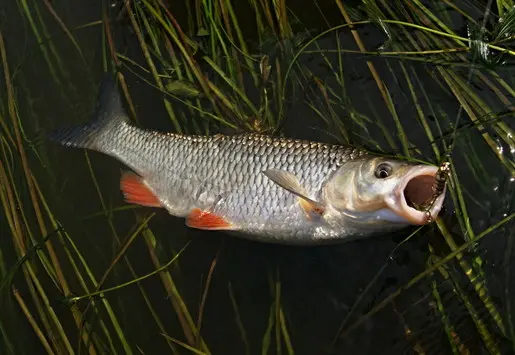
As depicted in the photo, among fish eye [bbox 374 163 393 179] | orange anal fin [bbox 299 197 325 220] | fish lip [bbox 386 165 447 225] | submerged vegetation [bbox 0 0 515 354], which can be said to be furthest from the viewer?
submerged vegetation [bbox 0 0 515 354]

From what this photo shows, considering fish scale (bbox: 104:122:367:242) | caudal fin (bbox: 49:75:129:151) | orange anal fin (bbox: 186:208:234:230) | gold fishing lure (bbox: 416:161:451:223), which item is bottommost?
gold fishing lure (bbox: 416:161:451:223)

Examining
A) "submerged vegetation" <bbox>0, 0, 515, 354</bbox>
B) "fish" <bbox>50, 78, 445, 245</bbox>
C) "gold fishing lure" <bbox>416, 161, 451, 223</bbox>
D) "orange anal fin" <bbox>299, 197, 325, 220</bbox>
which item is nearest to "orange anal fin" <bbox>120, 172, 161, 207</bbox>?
"fish" <bbox>50, 78, 445, 245</bbox>

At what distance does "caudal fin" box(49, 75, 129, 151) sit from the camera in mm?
3273

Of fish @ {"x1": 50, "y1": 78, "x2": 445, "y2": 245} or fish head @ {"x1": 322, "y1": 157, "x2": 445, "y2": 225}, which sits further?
fish @ {"x1": 50, "y1": 78, "x2": 445, "y2": 245}

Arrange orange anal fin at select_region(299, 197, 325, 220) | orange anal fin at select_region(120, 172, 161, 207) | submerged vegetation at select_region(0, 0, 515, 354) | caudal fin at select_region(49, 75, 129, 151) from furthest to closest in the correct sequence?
caudal fin at select_region(49, 75, 129, 151) < orange anal fin at select_region(120, 172, 161, 207) < submerged vegetation at select_region(0, 0, 515, 354) < orange anal fin at select_region(299, 197, 325, 220)

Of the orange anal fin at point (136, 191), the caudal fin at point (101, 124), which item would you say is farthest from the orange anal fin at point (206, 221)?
the caudal fin at point (101, 124)

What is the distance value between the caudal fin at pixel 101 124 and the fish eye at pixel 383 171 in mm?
1445

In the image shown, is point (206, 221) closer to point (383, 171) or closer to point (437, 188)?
point (383, 171)

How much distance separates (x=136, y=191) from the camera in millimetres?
3168

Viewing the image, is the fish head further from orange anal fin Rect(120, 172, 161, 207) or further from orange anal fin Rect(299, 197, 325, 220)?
orange anal fin Rect(120, 172, 161, 207)

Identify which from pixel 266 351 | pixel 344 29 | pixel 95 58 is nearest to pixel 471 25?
pixel 344 29

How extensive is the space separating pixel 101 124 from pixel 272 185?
1.13m

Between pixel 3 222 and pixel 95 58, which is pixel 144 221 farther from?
pixel 95 58

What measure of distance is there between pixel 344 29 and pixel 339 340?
173 centimetres
